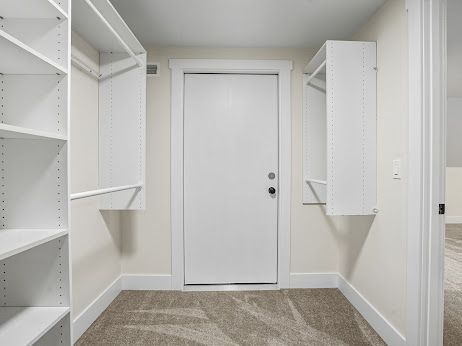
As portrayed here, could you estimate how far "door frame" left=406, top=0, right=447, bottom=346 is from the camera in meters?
1.61

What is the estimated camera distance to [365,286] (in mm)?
2258

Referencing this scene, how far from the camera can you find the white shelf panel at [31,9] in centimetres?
114

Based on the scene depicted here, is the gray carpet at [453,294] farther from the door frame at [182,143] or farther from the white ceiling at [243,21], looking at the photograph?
the white ceiling at [243,21]

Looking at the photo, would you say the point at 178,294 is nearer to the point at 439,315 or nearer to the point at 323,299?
the point at 323,299

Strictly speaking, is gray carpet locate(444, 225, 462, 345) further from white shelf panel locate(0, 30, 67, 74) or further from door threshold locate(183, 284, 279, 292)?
white shelf panel locate(0, 30, 67, 74)

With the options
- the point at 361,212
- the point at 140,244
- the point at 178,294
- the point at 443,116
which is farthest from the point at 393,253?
the point at 140,244

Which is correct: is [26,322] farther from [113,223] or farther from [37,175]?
[113,223]

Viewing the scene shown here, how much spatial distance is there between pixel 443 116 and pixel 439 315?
1.07 m

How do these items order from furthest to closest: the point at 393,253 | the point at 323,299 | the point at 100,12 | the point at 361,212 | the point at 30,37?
the point at 323,299 < the point at 361,212 < the point at 393,253 < the point at 100,12 < the point at 30,37

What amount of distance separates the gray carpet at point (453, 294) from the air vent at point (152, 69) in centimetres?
294

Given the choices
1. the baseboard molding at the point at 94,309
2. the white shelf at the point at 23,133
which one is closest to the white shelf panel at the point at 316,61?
the white shelf at the point at 23,133

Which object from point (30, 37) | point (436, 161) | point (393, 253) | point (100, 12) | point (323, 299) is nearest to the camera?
point (30, 37)

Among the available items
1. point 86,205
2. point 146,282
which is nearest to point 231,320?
point 146,282

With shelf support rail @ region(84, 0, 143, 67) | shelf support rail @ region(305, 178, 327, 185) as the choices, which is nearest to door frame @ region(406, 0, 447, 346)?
shelf support rail @ region(305, 178, 327, 185)
